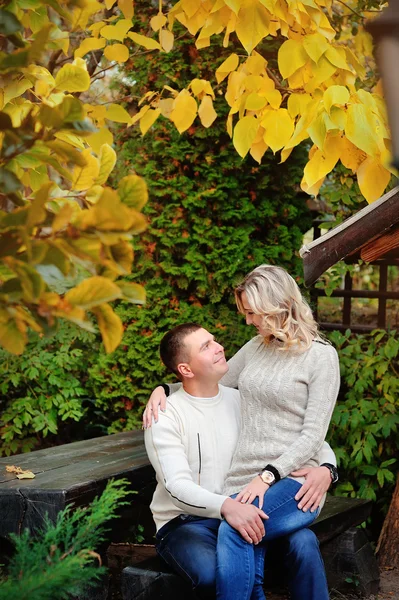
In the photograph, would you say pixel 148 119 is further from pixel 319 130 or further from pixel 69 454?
pixel 69 454

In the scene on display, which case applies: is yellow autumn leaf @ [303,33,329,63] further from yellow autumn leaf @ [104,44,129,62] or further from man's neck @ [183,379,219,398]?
man's neck @ [183,379,219,398]

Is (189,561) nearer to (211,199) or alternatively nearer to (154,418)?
(154,418)

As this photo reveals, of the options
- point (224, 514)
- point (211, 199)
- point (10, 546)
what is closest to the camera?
point (224, 514)

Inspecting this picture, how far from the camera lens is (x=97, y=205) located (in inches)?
48.8

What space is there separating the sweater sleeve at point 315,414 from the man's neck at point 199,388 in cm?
42

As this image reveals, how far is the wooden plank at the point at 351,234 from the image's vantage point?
2969 mm

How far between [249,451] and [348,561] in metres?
1.27

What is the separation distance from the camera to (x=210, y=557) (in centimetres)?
294

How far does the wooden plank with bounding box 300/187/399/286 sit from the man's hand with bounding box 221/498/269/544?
0.89m

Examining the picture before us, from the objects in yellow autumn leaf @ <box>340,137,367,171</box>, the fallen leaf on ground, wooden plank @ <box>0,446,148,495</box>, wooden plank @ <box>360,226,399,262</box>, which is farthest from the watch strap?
yellow autumn leaf @ <box>340,137,367,171</box>

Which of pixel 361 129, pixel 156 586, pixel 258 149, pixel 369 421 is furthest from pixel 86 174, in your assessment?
pixel 369 421

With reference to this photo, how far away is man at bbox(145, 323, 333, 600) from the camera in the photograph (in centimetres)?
295

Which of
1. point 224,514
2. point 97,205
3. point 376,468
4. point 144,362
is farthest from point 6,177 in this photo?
point 144,362

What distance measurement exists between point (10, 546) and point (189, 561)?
3.19 feet
